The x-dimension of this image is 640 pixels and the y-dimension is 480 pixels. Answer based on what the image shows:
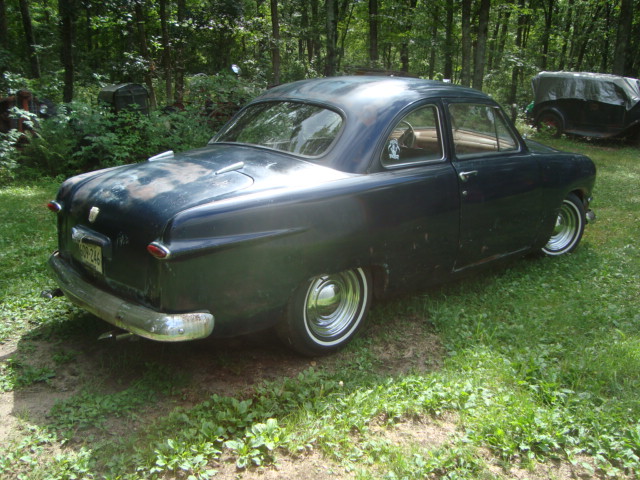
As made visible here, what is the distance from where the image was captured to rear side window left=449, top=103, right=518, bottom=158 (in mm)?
4402

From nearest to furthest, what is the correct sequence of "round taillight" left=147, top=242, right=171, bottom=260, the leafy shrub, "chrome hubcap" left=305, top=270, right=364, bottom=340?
"round taillight" left=147, top=242, right=171, bottom=260 → "chrome hubcap" left=305, top=270, right=364, bottom=340 → the leafy shrub

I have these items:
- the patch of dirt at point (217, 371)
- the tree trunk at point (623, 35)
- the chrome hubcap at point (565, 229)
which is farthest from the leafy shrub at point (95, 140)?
the tree trunk at point (623, 35)

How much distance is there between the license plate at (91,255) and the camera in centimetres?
328

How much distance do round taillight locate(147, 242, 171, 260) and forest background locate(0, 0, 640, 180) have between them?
582 centimetres

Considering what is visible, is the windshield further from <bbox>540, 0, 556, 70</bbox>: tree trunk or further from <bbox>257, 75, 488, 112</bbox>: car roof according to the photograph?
<bbox>540, 0, 556, 70</bbox>: tree trunk

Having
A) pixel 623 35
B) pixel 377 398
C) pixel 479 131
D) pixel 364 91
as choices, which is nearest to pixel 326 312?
pixel 377 398

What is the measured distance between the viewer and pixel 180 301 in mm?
2941

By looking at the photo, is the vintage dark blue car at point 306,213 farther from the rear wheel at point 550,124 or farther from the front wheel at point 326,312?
the rear wheel at point 550,124

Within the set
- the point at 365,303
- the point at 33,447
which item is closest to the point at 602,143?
the point at 365,303

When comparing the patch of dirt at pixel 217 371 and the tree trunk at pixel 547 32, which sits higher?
the tree trunk at pixel 547 32

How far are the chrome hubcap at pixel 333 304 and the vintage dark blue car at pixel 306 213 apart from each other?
1 centimetres

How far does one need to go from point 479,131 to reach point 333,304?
6.53 feet

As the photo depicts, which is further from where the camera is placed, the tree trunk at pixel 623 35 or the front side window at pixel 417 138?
the tree trunk at pixel 623 35

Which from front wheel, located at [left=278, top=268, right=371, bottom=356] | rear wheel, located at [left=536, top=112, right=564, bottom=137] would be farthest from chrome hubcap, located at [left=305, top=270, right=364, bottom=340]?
rear wheel, located at [left=536, top=112, right=564, bottom=137]
